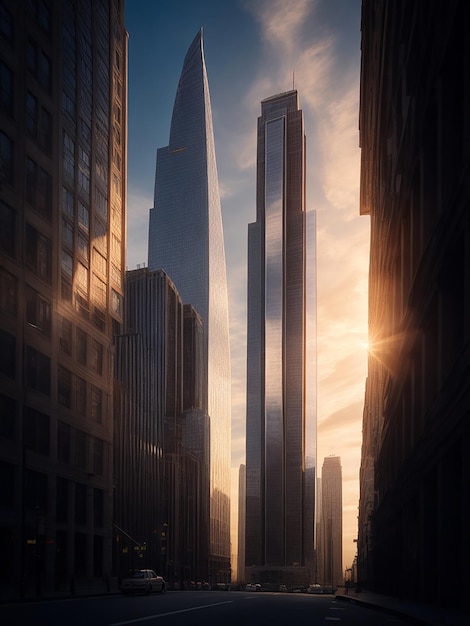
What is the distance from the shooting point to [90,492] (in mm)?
76625

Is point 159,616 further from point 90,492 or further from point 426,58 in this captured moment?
point 90,492

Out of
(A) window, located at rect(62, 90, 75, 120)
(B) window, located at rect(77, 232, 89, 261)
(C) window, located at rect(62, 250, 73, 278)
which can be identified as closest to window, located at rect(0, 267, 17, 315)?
(C) window, located at rect(62, 250, 73, 278)

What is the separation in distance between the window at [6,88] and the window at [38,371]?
18.8 metres

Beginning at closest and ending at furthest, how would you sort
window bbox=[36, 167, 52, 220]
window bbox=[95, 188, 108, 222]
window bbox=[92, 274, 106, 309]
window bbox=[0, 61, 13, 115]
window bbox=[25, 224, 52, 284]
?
window bbox=[0, 61, 13, 115], window bbox=[25, 224, 52, 284], window bbox=[36, 167, 52, 220], window bbox=[92, 274, 106, 309], window bbox=[95, 188, 108, 222]

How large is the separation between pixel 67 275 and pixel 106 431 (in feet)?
57.2

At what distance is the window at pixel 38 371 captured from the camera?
6419cm

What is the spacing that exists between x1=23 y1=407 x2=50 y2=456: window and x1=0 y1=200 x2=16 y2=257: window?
1253 centimetres

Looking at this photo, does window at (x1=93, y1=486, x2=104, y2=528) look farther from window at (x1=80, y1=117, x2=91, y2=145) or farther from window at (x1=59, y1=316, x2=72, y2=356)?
window at (x1=80, y1=117, x2=91, y2=145)

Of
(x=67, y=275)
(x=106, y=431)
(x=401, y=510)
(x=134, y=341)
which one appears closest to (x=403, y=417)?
(x=401, y=510)

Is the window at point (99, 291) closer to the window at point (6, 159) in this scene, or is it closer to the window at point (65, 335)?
the window at point (65, 335)

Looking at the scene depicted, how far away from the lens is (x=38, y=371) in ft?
216

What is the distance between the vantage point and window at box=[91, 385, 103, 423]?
259 feet

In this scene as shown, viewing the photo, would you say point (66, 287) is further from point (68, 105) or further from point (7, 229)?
point (68, 105)

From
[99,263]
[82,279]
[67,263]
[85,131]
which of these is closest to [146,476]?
[99,263]
